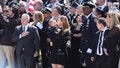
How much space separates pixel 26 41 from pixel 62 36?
932 millimetres

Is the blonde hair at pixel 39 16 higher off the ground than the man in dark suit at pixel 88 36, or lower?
higher

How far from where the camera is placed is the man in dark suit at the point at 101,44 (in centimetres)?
734

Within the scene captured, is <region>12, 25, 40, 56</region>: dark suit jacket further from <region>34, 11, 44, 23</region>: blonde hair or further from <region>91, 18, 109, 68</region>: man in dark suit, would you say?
<region>91, 18, 109, 68</region>: man in dark suit

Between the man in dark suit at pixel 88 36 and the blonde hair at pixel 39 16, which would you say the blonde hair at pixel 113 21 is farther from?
the blonde hair at pixel 39 16

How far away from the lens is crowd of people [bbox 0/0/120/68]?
24.1 ft

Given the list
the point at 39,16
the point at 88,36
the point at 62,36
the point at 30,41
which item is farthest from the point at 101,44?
the point at 39,16

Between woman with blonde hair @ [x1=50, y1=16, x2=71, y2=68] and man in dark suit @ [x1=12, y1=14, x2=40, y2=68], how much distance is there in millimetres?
479

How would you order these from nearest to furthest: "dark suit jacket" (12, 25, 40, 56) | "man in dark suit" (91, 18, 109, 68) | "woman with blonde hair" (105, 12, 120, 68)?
"woman with blonde hair" (105, 12, 120, 68)
"man in dark suit" (91, 18, 109, 68)
"dark suit jacket" (12, 25, 40, 56)

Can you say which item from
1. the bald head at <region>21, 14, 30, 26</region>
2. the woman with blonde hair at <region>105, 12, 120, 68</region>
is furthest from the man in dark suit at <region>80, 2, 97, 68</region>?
the bald head at <region>21, 14, 30, 26</region>

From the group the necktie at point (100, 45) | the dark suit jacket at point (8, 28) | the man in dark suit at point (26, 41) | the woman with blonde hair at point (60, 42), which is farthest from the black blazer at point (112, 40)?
the dark suit jacket at point (8, 28)

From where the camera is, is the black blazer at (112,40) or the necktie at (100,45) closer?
the black blazer at (112,40)

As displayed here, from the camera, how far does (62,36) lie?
797 cm

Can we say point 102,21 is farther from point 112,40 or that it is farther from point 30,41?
point 30,41

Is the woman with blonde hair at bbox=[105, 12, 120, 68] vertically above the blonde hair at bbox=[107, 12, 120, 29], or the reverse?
the blonde hair at bbox=[107, 12, 120, 29]
